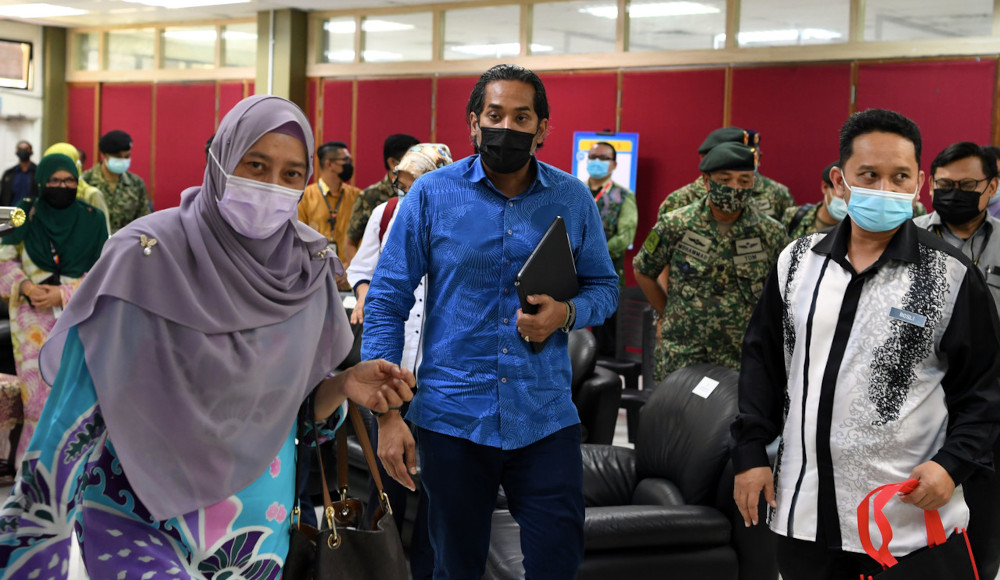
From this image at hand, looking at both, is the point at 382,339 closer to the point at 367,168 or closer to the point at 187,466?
the point at 187,466

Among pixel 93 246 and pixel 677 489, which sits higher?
pixel 93 246

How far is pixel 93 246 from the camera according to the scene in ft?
15.9

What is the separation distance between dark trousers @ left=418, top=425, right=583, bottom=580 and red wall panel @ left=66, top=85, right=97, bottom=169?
13011 millimetres

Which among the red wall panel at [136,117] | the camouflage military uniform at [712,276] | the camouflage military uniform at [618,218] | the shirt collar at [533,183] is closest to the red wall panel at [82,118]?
the red wall panel at [136,117]

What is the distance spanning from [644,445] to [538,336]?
143 cm

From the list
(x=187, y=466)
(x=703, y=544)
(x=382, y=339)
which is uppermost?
(x=382, y=339)

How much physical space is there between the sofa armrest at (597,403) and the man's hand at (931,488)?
2.62 m

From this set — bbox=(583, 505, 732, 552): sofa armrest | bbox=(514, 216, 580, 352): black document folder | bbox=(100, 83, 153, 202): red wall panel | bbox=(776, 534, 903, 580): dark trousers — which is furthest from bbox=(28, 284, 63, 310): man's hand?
bbox=(100, 83, 153, 202): red wall panel

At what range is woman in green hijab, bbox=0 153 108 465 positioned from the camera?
4.65 meters

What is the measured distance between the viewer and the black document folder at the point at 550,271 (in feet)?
7.36

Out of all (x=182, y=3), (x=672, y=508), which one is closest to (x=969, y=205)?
(x=672, y=508)

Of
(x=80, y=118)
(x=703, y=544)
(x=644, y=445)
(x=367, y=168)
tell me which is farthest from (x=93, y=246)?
(x=80, y=118)

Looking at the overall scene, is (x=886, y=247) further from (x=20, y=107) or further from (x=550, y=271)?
(x=20, y=107)

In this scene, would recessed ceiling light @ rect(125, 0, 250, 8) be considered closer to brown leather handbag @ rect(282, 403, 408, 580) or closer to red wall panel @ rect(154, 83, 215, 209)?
red wall panel @ rect(154, 83, 215, 209)
